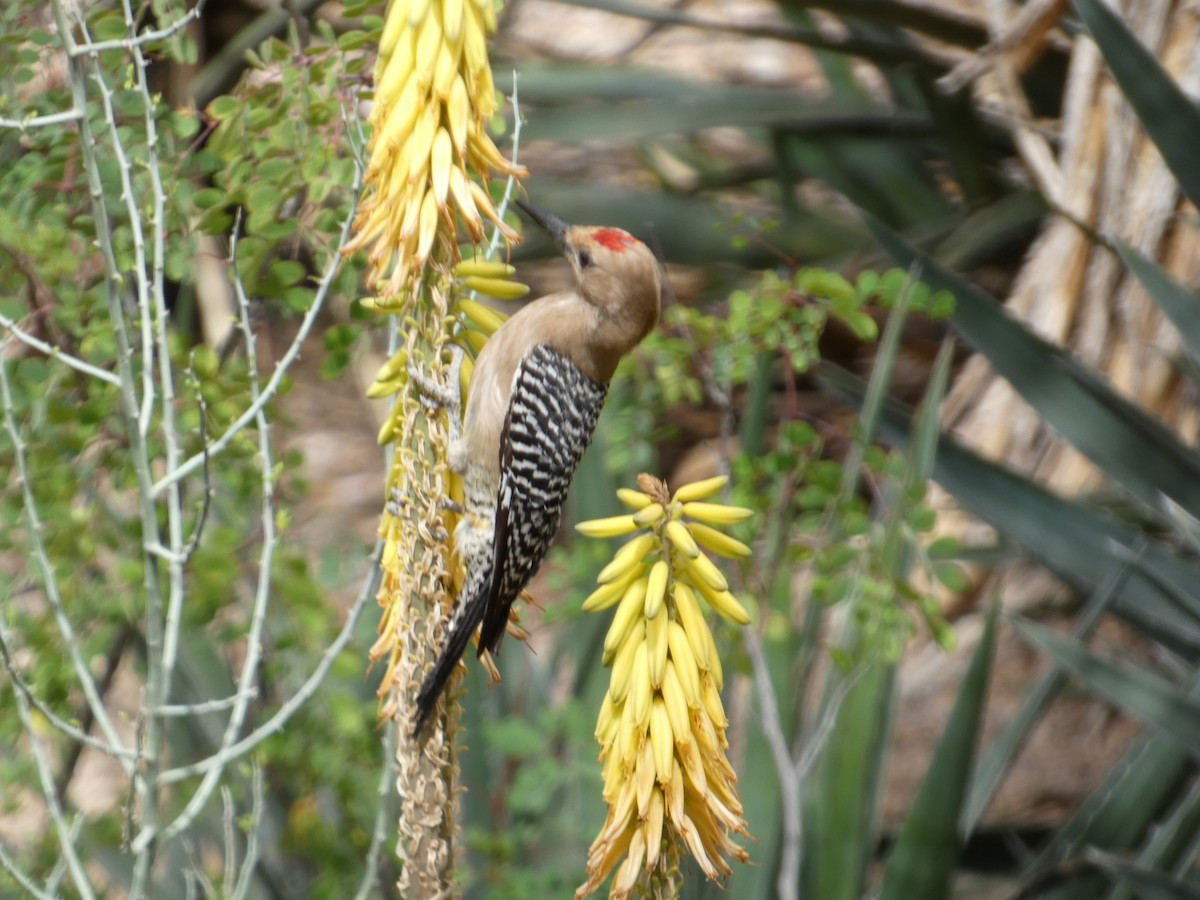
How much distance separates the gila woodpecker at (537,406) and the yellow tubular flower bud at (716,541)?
520 mm

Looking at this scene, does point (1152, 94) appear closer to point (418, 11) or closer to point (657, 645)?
point (418, 11)

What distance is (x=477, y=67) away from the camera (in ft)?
4.10

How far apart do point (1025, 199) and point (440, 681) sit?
2.90 metres

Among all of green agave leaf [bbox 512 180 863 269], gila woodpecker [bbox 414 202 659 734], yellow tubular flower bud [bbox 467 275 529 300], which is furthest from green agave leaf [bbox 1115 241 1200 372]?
green agave leaf [bbox 512 180 863 269]

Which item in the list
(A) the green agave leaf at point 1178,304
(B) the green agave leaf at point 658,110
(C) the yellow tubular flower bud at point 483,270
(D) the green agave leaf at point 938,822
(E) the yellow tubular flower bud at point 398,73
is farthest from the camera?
(B) the green agave leaf at point 658,110

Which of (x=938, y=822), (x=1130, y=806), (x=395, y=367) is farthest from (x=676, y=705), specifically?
(x=1130, y=806)

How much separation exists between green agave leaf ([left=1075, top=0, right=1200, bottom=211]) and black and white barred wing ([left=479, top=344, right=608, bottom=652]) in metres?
1.14

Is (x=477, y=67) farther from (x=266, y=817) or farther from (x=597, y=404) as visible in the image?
(x=266, y=817)

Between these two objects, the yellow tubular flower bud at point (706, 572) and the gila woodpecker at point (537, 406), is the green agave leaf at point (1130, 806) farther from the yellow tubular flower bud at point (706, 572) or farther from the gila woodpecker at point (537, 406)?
the yellow tubular flower bud at point (706, 572)

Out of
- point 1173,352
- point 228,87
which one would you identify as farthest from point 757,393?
point 228,87

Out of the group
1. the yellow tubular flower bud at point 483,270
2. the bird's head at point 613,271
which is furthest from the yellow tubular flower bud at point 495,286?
the bird's head at point 613,271

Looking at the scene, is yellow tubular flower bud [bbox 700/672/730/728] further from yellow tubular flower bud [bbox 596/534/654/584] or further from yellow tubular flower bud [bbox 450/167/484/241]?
yellow tubular flower bud [bbox 450/167/484/241]

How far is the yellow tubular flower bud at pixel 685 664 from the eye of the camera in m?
1.10

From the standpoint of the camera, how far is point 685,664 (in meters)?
1.11
